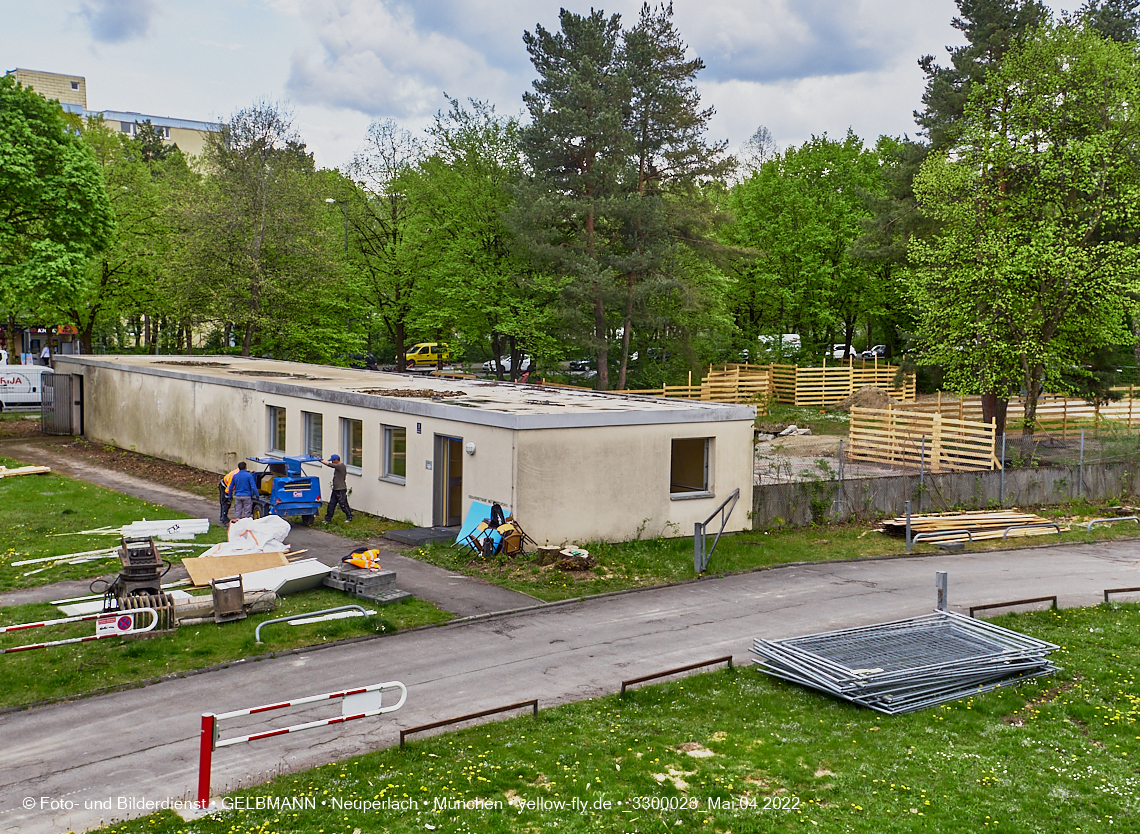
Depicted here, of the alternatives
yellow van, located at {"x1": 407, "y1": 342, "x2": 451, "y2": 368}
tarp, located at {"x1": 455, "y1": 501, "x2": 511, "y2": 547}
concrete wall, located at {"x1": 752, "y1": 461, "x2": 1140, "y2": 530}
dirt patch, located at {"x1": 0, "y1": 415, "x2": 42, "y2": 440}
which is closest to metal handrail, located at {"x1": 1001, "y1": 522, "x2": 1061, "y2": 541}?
concrete wall, located at {"x1": 752, "y1": 461, "x2": 1140, "y2": 530}

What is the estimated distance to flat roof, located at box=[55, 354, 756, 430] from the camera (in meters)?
19.3

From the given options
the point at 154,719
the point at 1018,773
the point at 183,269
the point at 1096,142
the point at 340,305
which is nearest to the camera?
the point at 1018,773

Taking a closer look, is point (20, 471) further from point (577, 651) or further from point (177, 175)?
point (177, 175)

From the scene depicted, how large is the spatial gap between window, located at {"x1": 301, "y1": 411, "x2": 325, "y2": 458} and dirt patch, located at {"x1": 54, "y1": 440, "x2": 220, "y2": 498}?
274cm

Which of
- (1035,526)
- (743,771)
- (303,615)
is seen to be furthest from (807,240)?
(743,771)

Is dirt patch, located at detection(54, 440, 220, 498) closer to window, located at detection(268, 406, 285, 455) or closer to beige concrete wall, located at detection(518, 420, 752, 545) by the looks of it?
window, located at detection(268, 406, 285, 455)

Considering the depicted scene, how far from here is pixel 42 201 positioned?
3031cm

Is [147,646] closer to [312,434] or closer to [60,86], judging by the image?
[312,434]

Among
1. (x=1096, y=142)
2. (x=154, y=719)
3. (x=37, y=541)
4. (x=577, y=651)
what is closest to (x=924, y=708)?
(x=577, y=651)

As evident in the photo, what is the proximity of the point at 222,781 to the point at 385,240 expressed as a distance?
43281 mm

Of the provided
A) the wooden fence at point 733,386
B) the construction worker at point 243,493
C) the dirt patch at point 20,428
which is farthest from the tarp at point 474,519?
the wooden fence at point 733,386

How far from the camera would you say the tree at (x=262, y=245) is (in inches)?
1527

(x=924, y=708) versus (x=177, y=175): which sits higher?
(x=177, y=175)

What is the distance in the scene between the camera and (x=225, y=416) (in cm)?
2767
